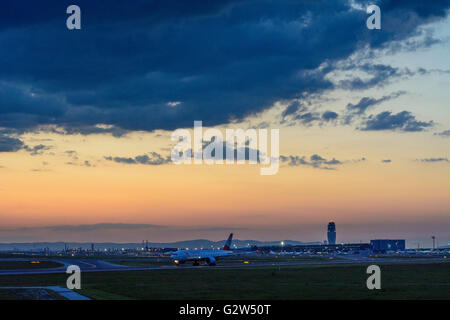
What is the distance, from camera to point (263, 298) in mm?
51406
